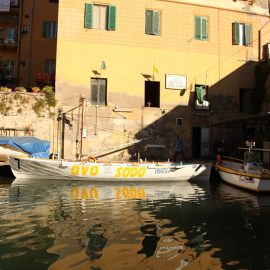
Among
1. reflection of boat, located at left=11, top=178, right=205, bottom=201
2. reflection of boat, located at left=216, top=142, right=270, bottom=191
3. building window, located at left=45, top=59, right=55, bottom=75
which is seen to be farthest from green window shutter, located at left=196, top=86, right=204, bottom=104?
building window, located at left=45, top=59, right=55, bottom=75

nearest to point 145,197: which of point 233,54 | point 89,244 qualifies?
point 89,244

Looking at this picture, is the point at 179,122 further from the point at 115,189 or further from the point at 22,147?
the point at 22,147

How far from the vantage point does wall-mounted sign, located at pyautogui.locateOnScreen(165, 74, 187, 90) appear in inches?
926

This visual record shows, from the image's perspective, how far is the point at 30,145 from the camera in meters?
18.5

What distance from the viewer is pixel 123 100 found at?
22672 millimetres

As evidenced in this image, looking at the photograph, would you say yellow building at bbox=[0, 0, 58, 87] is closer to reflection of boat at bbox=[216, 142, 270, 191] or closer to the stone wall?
the stone wall

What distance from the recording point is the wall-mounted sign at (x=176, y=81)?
23.5 meters

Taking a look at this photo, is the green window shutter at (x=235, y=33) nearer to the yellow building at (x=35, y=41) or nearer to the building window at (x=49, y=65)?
the yellow building at (x=35, y=41)

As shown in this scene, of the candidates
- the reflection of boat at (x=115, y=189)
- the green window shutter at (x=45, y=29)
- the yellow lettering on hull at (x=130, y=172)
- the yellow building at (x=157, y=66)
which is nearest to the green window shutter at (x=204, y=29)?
the yellow building at (x=157, y=66)

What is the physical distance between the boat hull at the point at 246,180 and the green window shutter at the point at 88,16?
12046mm

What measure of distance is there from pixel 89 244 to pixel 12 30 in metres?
28.3

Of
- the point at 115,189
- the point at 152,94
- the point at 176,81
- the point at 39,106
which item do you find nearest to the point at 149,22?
the point at 176,81

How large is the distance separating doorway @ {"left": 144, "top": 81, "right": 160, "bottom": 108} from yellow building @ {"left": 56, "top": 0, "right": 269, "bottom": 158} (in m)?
0.08

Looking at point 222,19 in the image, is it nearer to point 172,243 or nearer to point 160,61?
point 160,61
